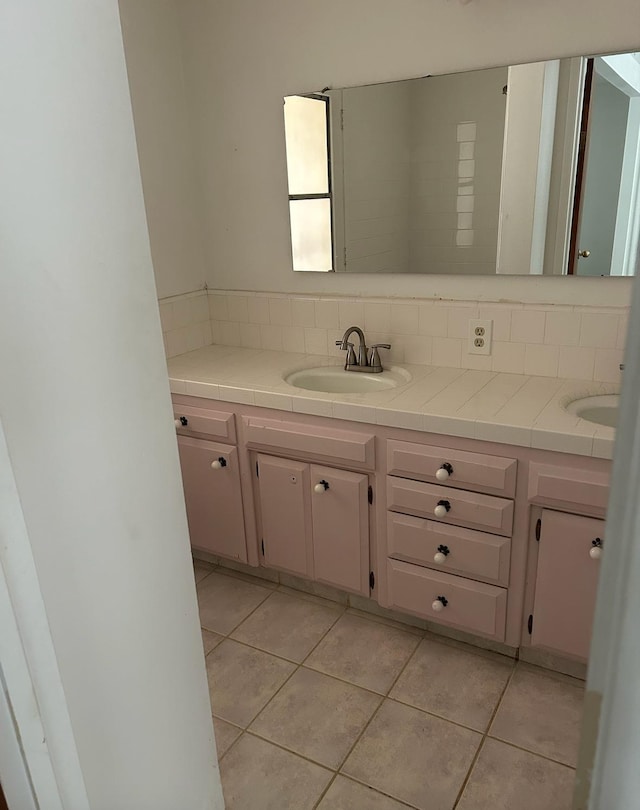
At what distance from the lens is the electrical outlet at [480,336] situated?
2256 mm

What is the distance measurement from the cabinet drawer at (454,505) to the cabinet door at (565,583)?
0.12 meters

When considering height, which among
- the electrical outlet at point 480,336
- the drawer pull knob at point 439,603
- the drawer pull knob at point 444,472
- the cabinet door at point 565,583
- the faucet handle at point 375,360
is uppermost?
the electrical outlet at point 480,336

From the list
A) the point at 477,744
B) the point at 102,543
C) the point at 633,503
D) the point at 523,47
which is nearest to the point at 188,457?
the point at 477,744

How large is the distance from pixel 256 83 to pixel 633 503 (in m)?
2.54

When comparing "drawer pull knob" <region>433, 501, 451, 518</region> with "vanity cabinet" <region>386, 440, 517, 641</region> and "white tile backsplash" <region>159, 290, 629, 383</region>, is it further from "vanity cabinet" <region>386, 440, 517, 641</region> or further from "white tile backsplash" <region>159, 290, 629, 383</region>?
"white tile backsplash" <region>159, 290, 629, 383</region>

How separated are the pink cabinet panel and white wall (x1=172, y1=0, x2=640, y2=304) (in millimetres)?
635

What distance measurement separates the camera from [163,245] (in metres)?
2.68

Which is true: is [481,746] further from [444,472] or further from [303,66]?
[303,66]

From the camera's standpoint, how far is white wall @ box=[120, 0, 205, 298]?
2.46 m

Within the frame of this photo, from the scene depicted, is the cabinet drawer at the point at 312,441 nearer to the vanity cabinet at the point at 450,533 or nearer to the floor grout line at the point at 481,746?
the vanity cabinet at the point at 450,533

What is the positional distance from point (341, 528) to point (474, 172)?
4.21 ft

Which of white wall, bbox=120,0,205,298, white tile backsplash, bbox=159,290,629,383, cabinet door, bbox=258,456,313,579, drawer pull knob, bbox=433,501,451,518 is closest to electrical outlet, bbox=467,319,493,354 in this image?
white tile backsplash, bbox=159,290,629,383

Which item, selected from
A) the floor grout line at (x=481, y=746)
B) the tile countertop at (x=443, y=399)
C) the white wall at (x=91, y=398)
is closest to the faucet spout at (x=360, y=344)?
the tile countertop at (x=443, y=399)

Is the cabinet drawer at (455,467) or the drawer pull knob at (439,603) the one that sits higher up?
the cabinet drawer at (455,467)
